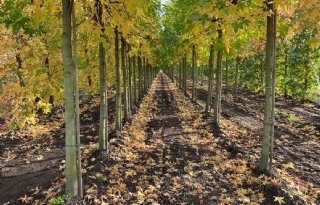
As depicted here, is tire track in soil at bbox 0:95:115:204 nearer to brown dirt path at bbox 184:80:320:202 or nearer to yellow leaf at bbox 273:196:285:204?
yellow leaf at bbox 273:196:285:204

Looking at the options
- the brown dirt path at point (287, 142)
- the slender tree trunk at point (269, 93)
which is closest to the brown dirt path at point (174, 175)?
→ the slender tree trunk at point (269, 93)

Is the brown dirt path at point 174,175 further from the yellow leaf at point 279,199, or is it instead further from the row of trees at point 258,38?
the row of trees at point 258,38

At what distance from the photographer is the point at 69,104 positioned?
16.1 feet

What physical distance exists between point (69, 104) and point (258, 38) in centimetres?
525

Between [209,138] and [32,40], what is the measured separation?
8353 mm

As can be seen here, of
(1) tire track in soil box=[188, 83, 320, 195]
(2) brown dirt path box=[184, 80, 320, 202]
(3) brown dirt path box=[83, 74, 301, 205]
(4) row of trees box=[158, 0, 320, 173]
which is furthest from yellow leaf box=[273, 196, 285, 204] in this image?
(1) tire track in soil box=[188, 83, 320, 195]

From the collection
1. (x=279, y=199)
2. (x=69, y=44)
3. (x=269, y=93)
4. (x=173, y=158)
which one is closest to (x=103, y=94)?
(x=173, y=158)

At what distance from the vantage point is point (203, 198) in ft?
18.6

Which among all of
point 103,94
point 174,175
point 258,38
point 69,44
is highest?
point 258,38

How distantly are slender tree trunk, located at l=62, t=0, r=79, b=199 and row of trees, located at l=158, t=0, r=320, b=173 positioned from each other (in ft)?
6.44

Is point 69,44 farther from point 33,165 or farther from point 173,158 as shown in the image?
point 33,165

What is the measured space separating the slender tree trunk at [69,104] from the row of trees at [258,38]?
1.96 m

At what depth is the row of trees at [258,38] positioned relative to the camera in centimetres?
518

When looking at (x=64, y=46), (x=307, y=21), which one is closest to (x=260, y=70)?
(x=307, y=21)
